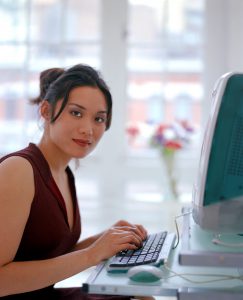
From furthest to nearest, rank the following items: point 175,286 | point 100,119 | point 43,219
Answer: point 100,119
point 43,219
point 175,286

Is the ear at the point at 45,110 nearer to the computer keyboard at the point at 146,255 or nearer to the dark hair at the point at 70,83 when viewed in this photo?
the dark hair at the point at 70,83

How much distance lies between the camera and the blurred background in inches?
103

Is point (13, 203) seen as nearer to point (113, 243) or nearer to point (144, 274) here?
point (113, 243)

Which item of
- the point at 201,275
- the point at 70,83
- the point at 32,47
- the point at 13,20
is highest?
the point at 13,20

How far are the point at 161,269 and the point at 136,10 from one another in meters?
1.76

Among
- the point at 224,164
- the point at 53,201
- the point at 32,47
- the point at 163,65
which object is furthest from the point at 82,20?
the point at 224,164

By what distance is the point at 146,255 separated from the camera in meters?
1.24

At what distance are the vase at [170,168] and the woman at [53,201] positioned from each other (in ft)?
2.97

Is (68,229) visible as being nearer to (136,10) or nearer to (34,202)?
(34,202)

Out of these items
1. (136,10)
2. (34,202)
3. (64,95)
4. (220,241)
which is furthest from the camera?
(136,10)

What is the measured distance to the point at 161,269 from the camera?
1.16 metres

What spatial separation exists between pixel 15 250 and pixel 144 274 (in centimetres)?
35

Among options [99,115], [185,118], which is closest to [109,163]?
[185,118]

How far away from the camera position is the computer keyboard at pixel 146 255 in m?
1.16
